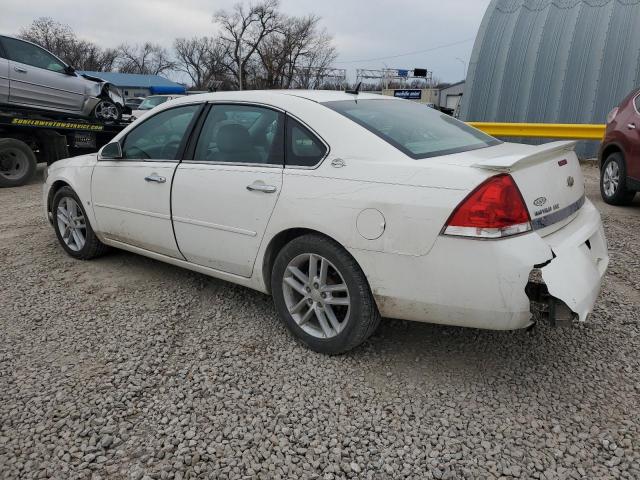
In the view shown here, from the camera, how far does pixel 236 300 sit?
12.3 feet

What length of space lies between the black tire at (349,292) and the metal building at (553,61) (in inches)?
480

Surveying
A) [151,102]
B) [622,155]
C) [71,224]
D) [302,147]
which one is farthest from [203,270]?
[151,102]

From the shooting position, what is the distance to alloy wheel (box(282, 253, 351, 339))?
281 cm

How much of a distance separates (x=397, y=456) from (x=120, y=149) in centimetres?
311

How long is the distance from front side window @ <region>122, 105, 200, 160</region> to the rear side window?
98 cm

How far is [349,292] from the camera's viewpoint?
2.70 m

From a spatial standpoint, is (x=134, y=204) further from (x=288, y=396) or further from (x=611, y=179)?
(x=611, y=179)

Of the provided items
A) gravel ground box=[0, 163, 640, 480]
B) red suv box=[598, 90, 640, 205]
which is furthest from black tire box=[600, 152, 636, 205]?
gravel ground box=[0, 163, 640, 480]

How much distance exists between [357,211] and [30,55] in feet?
29.9

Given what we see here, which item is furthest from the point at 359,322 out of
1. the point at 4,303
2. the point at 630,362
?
the point at 4,303

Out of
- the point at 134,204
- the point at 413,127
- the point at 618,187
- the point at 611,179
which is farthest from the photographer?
the point at 611,179

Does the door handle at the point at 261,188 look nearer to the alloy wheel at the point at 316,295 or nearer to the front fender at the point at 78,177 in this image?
the alloy wheel at the point at 316,295

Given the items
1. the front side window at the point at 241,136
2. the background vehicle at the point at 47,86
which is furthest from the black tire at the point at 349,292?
the background vehicle at the point at 47,86

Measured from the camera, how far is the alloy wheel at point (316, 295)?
281 cm
